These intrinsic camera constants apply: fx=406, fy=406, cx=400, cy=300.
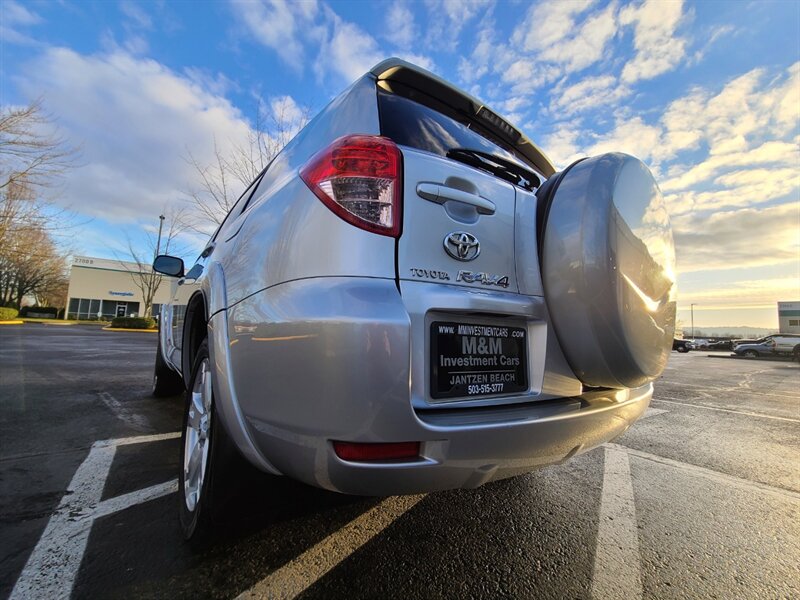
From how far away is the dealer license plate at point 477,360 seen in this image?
1271 millimetres

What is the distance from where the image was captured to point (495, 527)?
1896 mm

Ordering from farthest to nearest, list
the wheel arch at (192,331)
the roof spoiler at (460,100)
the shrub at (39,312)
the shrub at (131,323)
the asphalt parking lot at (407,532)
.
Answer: the shrub at (39,312) < the shrub at (131,323) < the wheel arch at (192,331) < the roof spoiler at (460,100) < the asphalt parking lot at (407,532)

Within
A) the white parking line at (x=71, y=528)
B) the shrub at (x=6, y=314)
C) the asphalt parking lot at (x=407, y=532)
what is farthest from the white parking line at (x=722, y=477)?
the shrub at (x=6, y=314)

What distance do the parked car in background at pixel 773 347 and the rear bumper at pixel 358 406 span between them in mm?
35725

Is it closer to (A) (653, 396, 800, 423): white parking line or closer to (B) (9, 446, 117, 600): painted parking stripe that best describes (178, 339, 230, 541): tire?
(B) (9, 446, 117, 600): painted parking stripe

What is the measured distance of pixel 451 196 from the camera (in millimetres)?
1374

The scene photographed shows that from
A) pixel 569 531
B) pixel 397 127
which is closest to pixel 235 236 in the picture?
pixel 397 127

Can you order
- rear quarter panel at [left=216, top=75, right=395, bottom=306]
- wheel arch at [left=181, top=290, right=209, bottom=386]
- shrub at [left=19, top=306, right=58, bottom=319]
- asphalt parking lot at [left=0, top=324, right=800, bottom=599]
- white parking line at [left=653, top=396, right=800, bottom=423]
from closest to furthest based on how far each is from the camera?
rear quarter panel at [left=216, top=75, right=395, bottom=306] → asphalt parking lot at [left=0, top=324, right=800, bottom=599] → wheel arch at [left=181, top=290, right=209, bottom=386] → white parking line at [left=653, top=396, right=800, bottom=423] → shrub at [left=19, top=306, right=58, bottom=319]

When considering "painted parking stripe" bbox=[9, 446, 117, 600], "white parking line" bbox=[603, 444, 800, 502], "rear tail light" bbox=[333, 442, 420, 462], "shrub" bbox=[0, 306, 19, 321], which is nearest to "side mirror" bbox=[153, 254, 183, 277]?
"painted parking stripe" bbox=[9, 446, 117, 600]

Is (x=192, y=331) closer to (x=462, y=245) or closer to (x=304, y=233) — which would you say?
(x=304, y=233)

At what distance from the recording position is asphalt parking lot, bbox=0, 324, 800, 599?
1.46 metres

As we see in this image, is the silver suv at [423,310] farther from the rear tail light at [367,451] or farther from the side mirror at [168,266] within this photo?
the side mirror at [168,266]

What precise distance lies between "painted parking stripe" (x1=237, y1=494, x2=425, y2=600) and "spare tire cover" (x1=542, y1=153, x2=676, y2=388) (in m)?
1.14

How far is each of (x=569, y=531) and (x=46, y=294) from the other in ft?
201
